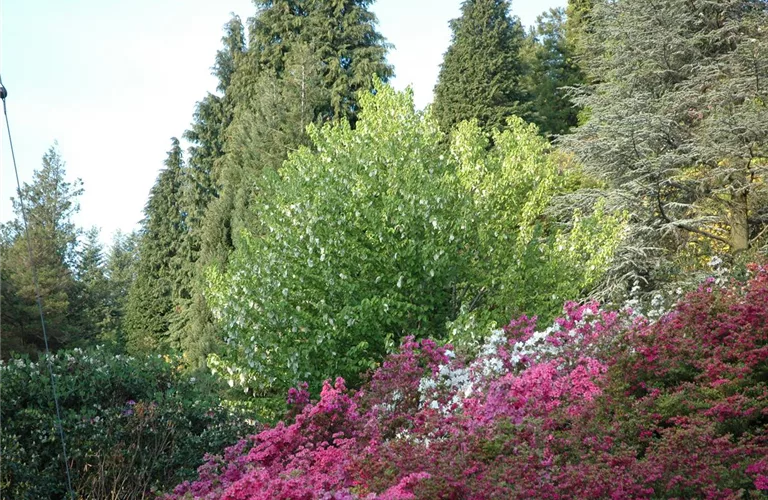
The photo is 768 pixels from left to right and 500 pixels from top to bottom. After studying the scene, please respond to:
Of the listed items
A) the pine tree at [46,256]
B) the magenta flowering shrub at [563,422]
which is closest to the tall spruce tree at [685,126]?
the magenta flowering shrub at [563,422]

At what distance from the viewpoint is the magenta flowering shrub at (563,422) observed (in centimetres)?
428

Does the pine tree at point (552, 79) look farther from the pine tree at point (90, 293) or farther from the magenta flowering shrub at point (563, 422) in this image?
the magenta flowering shrub at point (563, 422)

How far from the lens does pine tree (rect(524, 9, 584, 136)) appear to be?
23.9m

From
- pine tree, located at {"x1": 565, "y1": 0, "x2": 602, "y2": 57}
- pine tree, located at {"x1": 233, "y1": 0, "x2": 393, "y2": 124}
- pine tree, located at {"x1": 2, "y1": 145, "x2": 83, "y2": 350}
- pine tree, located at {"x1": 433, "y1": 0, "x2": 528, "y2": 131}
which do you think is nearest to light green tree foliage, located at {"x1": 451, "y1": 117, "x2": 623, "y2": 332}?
pine tree, located at {"x1": 233, "y1": 0, "x2": 393, "y2": 124}

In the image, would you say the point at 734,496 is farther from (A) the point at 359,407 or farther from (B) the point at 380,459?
(A) the point at 359,407

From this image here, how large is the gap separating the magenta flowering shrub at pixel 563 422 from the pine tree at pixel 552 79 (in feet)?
54.8

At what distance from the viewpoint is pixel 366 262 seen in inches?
389

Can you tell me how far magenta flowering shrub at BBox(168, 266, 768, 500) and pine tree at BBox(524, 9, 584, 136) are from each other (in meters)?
16.7

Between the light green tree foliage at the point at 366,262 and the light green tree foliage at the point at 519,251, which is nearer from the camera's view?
the light green tree foliage at the point at 366,262

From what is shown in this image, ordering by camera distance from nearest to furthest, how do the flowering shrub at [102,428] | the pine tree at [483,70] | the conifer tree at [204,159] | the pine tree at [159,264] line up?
the flowering shrub at [102,428]
the pine tree at [483,70]
the conifer tree at [204,159]
the pine tree at [159,264]

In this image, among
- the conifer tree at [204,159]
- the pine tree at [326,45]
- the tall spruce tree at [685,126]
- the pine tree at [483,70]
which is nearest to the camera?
the tall spruce tree at [685,126]

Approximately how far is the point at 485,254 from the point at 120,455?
17.0 ft

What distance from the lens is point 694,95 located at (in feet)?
47.5

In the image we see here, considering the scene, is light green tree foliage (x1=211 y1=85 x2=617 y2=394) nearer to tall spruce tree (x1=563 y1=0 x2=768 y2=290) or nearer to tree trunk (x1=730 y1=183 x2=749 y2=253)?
tall spruce tree (x1=563 y1=0 x2=768 y2=290)
